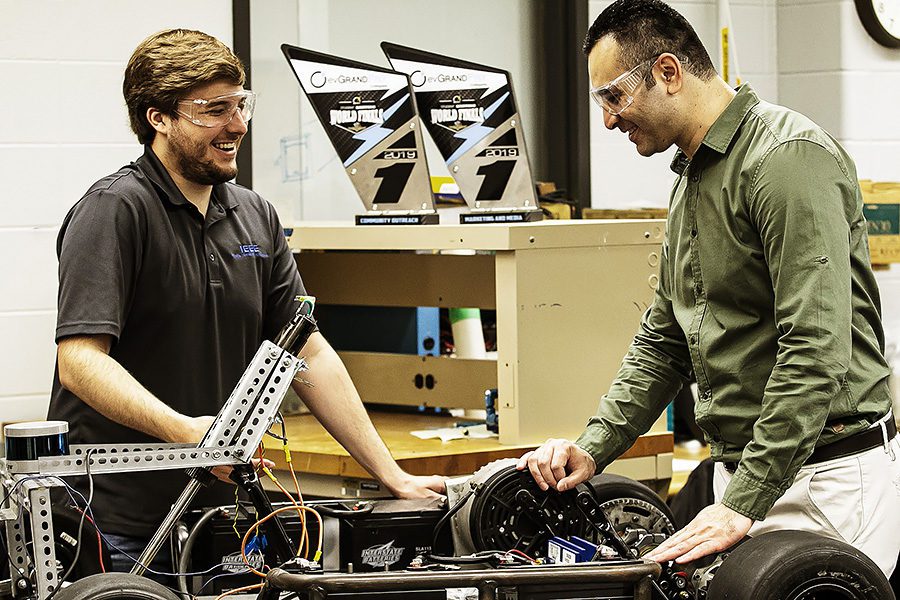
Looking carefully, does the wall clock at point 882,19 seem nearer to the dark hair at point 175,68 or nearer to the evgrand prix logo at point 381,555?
the dark hair at point 175,68

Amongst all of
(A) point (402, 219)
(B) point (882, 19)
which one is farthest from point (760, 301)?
(B) point (882, 19)

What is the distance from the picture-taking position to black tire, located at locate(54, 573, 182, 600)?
1727mm

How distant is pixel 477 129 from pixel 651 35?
125cm

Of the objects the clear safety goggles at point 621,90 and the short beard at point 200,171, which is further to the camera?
the short beard at point 200,171

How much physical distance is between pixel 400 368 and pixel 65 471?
1837mm

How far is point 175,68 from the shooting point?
2443mm

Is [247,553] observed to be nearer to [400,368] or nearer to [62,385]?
[62,385]

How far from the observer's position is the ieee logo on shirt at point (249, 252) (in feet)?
8.29

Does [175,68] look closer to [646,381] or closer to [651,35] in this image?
[651,35]

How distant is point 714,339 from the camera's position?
211 centimetres

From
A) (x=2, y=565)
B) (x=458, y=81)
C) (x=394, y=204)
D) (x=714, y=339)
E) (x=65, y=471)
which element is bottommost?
(x=2, y=565)

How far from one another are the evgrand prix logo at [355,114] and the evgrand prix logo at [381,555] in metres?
1.43

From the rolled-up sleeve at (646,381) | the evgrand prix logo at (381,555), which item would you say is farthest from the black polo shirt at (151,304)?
the rolled-up sleeve at (646,381)

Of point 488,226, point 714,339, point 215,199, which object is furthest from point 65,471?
point 488,226
